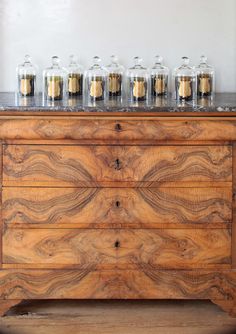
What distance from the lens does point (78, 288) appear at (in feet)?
8.71

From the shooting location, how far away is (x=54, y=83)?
2834 millimetres

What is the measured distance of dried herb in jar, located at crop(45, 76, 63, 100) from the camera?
9.30 feet

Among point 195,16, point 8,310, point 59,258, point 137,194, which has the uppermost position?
point 195,16

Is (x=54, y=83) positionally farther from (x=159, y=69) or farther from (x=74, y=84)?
(x=159, y=69)

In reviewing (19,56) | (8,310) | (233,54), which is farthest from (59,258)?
(233,54)

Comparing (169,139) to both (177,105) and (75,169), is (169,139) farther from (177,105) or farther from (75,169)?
(75,169)

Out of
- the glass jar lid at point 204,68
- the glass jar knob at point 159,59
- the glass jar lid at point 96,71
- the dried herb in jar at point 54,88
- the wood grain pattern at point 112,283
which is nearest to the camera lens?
the wood grain pattern at point 112,283

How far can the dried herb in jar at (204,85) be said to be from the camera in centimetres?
299

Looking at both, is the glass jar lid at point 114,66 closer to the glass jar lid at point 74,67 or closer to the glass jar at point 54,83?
the glass jar lid at point 74,67

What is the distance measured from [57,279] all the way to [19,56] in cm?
118

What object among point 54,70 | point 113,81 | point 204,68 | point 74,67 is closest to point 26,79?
point 54,70

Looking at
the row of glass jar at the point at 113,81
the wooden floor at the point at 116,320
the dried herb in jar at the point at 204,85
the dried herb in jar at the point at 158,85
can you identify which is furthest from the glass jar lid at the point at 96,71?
the wooden floor at the point at 116,320

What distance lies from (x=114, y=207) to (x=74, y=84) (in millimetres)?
644

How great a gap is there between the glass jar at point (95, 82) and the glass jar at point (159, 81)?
0.23m
